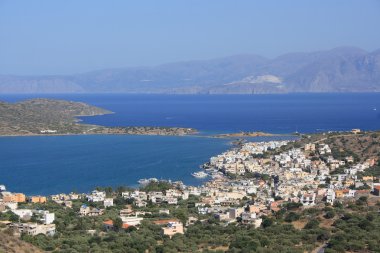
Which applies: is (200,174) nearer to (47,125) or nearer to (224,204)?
(224,204)

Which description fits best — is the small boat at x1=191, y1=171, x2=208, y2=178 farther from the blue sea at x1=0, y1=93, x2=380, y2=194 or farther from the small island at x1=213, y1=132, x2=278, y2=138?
the small island at x1=213, y1=132, x2=278, y2=138

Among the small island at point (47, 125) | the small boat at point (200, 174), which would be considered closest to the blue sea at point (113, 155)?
the small boat at point (200, 174)

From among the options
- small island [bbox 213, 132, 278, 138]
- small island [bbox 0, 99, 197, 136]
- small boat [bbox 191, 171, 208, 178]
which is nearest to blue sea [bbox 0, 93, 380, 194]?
small boat [bbox 191, 171, 208, 178]

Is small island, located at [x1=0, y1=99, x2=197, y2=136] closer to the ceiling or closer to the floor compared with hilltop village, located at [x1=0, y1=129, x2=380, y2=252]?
closer to the ceiling

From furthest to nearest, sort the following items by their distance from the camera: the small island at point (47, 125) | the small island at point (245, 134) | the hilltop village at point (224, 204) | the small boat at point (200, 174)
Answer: the small island at point (47, 125) → the small island at point (245, 134) → the small boat at point (200, 174) → the hilltop village at point (224, 204)

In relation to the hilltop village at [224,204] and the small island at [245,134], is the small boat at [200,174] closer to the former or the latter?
the hilltop village at [224,204]

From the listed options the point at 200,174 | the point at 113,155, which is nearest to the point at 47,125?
the point at 113,155

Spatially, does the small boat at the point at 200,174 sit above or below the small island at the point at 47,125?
below

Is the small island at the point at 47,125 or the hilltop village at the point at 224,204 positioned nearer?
the hilltop village at the point at 224,204

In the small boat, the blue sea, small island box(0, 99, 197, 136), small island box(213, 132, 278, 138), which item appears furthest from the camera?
small island box(0, 99, 197, 136)
